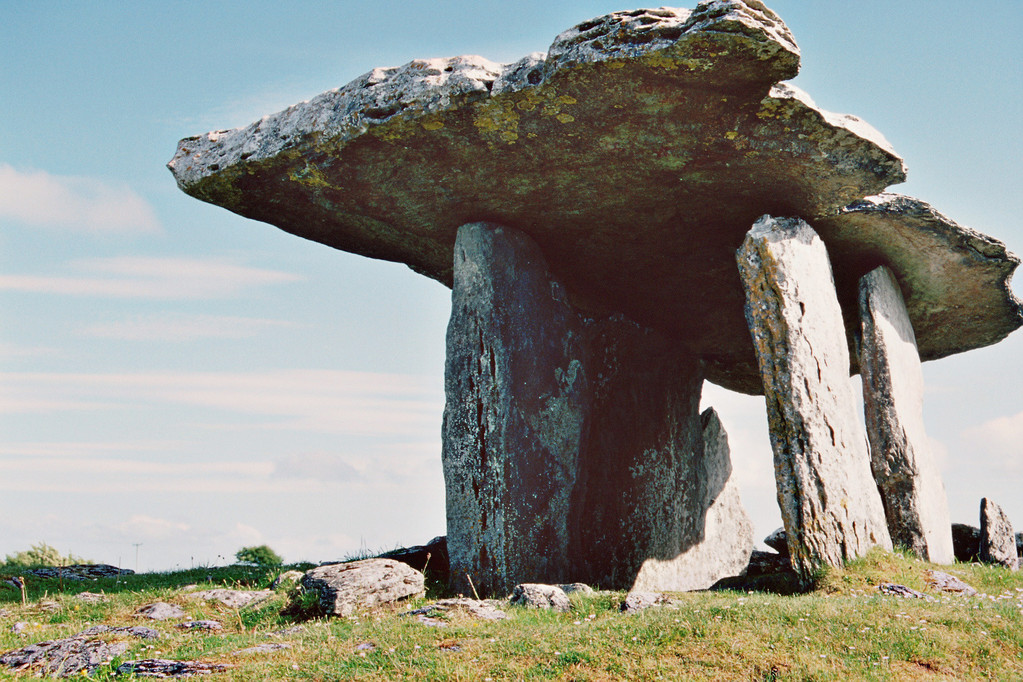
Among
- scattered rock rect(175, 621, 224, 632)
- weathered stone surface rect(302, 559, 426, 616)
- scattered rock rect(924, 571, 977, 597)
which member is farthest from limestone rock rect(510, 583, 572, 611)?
scattered rock rect(924, 571, 977, 597)

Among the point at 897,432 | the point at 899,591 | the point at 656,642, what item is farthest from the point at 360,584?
the point at 897,432

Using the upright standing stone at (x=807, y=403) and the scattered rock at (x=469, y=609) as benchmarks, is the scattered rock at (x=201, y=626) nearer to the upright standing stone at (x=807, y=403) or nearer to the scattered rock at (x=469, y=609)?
the scattered rock at (x=469, y=609)

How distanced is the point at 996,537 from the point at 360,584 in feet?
31.2

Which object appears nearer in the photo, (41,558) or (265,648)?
(265,648)

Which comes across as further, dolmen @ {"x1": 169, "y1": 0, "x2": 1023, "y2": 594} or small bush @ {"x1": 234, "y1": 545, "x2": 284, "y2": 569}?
small bush @ {"x1": 234, "y1": 545, "x2": 284, "y2": 569}

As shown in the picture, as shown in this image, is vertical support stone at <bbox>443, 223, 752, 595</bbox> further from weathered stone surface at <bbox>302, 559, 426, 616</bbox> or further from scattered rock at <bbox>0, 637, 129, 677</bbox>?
scattered rock at <bbox>0, 637, 129, 677</bbox>

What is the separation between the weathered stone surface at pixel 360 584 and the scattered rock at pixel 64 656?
2.18 metres

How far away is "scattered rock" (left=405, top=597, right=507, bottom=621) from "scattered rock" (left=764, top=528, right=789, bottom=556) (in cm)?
948

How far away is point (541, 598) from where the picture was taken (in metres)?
9.93

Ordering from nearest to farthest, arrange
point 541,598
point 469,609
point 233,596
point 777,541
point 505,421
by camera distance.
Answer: point 469,609 → point 541,598 → point 233,596 → point 505,421 → point 777,541

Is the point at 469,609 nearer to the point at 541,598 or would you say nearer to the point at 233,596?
the point at 541,598

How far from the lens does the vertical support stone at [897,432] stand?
13102 mm

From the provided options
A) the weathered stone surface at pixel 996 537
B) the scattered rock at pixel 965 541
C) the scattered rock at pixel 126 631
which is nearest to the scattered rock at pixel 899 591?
the weathered stone surface at pixel 996 537

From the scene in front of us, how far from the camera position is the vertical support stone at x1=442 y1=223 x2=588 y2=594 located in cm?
1249
